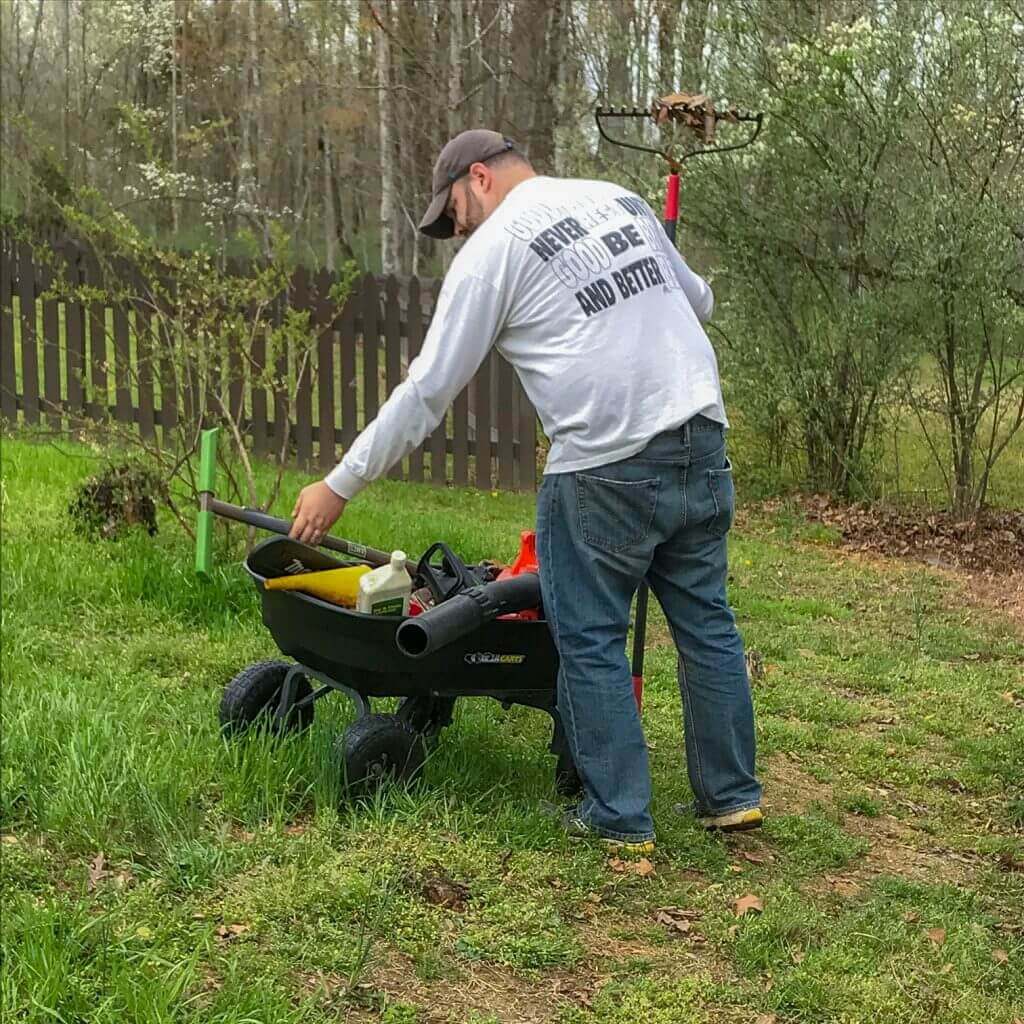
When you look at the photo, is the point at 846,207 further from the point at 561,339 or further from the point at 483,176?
the point at 561,339

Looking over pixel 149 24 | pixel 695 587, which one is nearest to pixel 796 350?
pixel 695 587

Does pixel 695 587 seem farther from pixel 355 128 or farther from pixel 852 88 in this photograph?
pixel 355 128

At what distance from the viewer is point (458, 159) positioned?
3207 millimetres

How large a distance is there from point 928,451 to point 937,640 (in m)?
3.23

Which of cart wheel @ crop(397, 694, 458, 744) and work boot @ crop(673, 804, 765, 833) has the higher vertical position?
cart wheel @ crop(397, 694, 458, 744)

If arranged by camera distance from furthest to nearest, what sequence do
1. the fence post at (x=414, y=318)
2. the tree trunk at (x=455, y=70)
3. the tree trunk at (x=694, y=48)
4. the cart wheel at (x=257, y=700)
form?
the tree trunk at (x=455, y=70)
the fence post at (x=414, y=318)
the tree trunk at (x=694, y=48)
the cart wheel at (x=257, y=700)

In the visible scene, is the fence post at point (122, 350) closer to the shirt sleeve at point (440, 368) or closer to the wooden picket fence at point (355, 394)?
the wooden picket fence at point (355, 394)

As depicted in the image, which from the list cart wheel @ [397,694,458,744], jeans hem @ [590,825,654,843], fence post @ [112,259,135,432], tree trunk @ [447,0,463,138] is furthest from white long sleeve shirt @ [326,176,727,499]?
tree trunk @ [447,0,463,138]

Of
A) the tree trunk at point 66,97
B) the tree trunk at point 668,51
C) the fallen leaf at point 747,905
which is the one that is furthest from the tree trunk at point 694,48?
the tree trunk at point 66,97

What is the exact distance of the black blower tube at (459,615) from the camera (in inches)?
113

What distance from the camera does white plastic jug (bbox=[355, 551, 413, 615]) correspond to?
3.23 m

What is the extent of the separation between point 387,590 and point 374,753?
1.49ft

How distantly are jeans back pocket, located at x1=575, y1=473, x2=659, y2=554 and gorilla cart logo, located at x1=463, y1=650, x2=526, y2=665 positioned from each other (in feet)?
1.35

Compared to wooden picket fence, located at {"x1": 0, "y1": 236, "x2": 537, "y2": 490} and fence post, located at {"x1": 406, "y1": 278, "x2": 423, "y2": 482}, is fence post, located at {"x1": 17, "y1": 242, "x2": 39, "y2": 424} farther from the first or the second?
fence post, located at {"x1": 406, "y1": 278, "x2": 423, "y2": 482}
